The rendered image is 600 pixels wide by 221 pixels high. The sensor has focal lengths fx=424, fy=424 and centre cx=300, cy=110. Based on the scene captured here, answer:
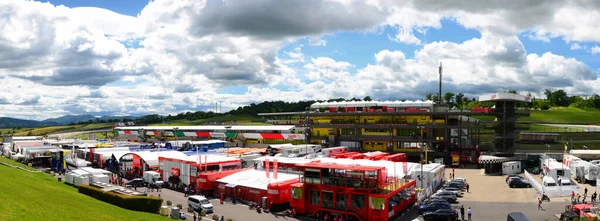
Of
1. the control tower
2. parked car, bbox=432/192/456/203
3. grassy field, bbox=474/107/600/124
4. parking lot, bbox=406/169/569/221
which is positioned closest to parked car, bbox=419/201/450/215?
parking lot, bbox=406/169/569/221

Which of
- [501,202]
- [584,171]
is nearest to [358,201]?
[501,202]

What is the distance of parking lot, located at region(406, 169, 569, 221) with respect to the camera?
4134cm

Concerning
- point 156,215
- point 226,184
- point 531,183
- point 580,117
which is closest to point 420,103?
point 531,183

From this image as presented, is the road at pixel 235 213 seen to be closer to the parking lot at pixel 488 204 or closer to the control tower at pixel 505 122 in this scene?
Result: the parking lot at pixel 488 204

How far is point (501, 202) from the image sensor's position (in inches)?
1858

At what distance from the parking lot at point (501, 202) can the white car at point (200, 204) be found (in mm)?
19825

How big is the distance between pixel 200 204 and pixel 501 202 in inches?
1293

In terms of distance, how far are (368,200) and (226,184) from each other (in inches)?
793

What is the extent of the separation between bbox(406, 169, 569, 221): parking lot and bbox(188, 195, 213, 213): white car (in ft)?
65.0

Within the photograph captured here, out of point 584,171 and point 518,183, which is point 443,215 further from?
point 584,171

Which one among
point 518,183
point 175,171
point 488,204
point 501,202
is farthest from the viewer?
point 175,171

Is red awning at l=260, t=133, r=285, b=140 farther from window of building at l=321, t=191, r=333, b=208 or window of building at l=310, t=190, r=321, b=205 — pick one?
window of building at l=321, t=191, r=333, b=208

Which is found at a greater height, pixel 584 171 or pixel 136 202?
pixel 584 171

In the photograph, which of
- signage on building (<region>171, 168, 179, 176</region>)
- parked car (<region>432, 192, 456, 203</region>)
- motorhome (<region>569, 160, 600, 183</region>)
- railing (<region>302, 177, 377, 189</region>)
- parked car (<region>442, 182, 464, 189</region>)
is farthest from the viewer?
signage on building (<region>171, 168, 179, 176</region>)
